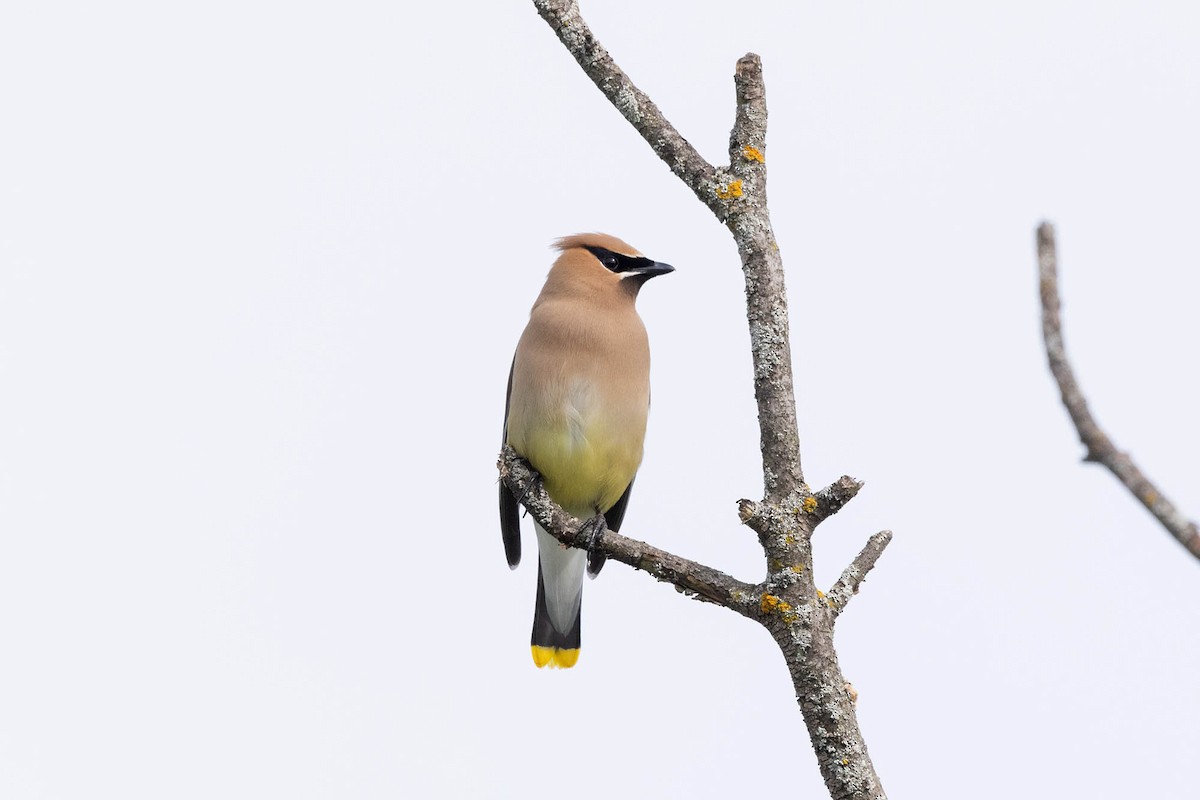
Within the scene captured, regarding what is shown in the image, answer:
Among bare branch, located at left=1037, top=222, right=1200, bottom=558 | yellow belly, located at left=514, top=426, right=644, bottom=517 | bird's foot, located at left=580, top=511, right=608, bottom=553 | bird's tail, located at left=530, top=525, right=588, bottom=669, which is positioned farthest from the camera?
bird's tail, located at left=530, top=525, right=588, bottom=669

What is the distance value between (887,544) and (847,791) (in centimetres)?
80

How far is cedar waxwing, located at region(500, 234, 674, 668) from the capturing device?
5422 millimetres

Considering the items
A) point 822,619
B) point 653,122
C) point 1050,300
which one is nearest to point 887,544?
point 822,619

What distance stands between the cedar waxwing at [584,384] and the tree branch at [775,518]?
1764mm

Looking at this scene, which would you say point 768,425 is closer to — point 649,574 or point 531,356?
point 649,574

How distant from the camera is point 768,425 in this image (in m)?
3.39

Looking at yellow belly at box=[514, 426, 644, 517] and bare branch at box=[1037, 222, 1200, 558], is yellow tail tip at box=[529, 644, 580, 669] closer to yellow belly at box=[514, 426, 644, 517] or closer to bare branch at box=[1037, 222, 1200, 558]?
yellow belly at box=[514, 426, 644, 517]

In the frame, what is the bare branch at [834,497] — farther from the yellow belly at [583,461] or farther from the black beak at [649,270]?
the black beak at [649,270]

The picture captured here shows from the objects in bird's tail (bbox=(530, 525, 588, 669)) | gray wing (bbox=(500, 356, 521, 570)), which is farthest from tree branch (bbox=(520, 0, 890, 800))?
bird's tail (bbox=(530, 525, 588, 669))

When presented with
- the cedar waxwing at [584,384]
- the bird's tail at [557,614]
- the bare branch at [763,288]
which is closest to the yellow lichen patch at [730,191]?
the bare branch at [763,288]

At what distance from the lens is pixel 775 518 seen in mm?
3363

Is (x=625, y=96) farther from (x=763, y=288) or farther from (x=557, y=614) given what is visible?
(x=557, y=614)

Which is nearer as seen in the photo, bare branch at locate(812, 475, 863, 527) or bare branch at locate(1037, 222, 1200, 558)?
bare branch at locate(1037, 222, 1200, 558)

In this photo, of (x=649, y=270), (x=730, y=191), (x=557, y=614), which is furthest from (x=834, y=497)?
(x=557, y=614)
